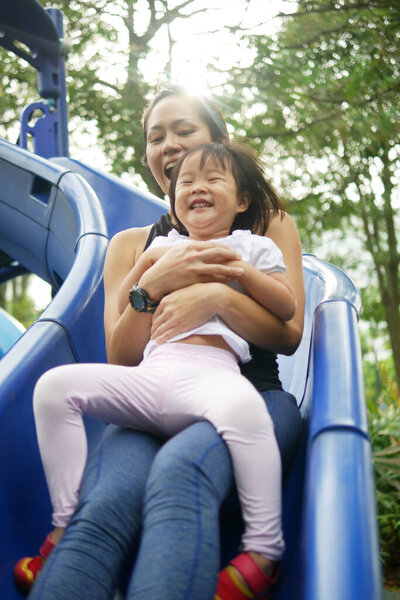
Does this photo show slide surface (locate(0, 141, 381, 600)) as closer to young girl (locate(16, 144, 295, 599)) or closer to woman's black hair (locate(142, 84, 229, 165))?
young girl (locate(16, 144, 295, 599))

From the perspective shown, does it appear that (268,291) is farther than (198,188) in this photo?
No

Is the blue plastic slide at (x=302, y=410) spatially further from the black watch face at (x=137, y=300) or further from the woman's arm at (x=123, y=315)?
the black watch face at (x=137, y=300)

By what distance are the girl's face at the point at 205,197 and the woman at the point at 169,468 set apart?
0.38 ft

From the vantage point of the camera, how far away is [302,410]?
5.37 feet

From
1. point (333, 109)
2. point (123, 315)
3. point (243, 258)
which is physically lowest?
point (123, 315)

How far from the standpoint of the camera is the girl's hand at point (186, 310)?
4.34 feet

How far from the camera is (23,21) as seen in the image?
3566mm

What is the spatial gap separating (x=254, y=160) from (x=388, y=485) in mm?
2454

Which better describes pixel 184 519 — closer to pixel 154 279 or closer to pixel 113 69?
pixel 154 279

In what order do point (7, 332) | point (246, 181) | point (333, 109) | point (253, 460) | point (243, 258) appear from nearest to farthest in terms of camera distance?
point (253, 460) → point (243, 258) → point (246, 181) → point (7, 332) → point (333, 109)

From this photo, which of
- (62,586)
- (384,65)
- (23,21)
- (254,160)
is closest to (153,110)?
(254,160)

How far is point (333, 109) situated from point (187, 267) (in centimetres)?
544

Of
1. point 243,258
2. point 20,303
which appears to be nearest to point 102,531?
point 243,258

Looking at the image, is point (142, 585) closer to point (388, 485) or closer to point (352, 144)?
point (388, 485)
